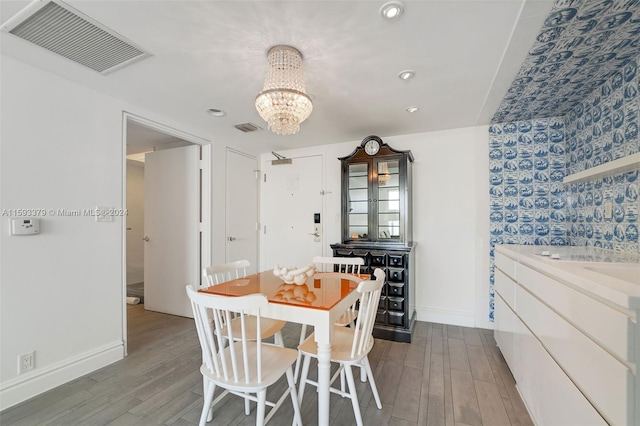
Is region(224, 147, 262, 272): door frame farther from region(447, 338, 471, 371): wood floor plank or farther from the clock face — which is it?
region(447, 338, 471, 371): wood floor plank

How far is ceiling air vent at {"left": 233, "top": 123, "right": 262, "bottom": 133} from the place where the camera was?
10.8ft

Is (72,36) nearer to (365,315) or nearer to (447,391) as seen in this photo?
(365,315)

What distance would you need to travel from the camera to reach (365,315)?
1.63 m

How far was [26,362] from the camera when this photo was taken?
1.95 meters

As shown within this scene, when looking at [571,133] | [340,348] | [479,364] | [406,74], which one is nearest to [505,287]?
[479,364]

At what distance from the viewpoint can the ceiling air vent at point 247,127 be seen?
3.30 meters

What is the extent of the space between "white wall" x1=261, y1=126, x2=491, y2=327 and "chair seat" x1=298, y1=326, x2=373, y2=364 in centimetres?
191

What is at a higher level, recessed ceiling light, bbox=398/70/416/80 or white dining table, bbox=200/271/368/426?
recessed ceiling light, bbox=398/70/416/80

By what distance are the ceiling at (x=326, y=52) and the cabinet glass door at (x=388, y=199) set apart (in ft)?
2.01

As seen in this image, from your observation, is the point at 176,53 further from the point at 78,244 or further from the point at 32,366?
the point at 32,366

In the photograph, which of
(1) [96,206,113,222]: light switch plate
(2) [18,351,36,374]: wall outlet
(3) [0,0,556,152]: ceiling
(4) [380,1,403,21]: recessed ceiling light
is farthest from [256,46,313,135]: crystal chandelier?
(2) [18,351,36,374]: wall outlet

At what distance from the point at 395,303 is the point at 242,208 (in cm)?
252

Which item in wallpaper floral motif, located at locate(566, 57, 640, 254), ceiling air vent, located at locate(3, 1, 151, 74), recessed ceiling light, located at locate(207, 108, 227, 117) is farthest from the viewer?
recessed ceiling light, located at locate(207, 108, 227, 117)

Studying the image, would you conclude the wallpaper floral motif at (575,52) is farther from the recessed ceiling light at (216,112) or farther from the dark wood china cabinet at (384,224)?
the recessed ceiling light at (216,112)
